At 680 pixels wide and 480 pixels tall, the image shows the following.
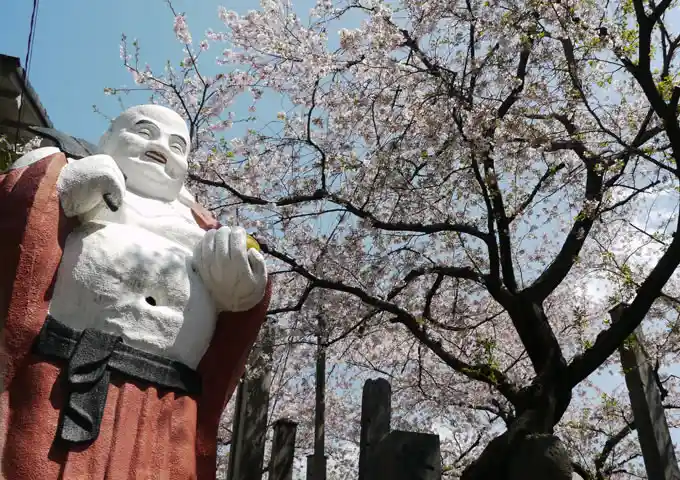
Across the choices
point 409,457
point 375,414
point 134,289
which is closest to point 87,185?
point 134,289

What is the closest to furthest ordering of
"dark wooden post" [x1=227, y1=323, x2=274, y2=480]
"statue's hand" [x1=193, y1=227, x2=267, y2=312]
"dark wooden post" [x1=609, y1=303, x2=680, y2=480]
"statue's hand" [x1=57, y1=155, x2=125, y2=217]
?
"statue's hand" [x1=57, y1=155, x2=125, y2=217] < "statue's hand" [x1=193, y1=227, x2=267, y2=312] < "dark wooden post" [x1=609, y1=303, x2=680, y2=480] < "dark wooden post" [x1=227, y1=323, x2=274, y2=480]

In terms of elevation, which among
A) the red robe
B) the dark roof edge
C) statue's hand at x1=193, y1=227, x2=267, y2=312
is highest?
the dark roof edge

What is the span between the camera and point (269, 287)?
13.0ft

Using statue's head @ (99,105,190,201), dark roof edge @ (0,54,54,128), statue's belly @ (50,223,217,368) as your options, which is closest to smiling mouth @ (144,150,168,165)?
statue's head @ (99,105,190,201)

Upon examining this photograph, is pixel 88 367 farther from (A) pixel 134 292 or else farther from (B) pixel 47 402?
(A) pixel 134 292

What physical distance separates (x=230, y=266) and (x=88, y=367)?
2.93ft

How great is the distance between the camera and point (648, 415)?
16.3 ft

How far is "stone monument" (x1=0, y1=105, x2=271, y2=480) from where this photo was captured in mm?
2920

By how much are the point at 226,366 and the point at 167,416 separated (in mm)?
531

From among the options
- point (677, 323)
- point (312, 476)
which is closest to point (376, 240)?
point (312, 476)

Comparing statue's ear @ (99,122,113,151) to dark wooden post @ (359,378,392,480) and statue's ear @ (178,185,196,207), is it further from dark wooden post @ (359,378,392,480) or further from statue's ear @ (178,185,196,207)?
dark wooden post @ (359,378,392,480)

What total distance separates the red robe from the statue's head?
523 millimetres

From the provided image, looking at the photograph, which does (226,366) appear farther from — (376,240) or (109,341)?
(376,240)

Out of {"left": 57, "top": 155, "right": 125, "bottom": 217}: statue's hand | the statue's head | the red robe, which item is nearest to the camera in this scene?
the red robe
